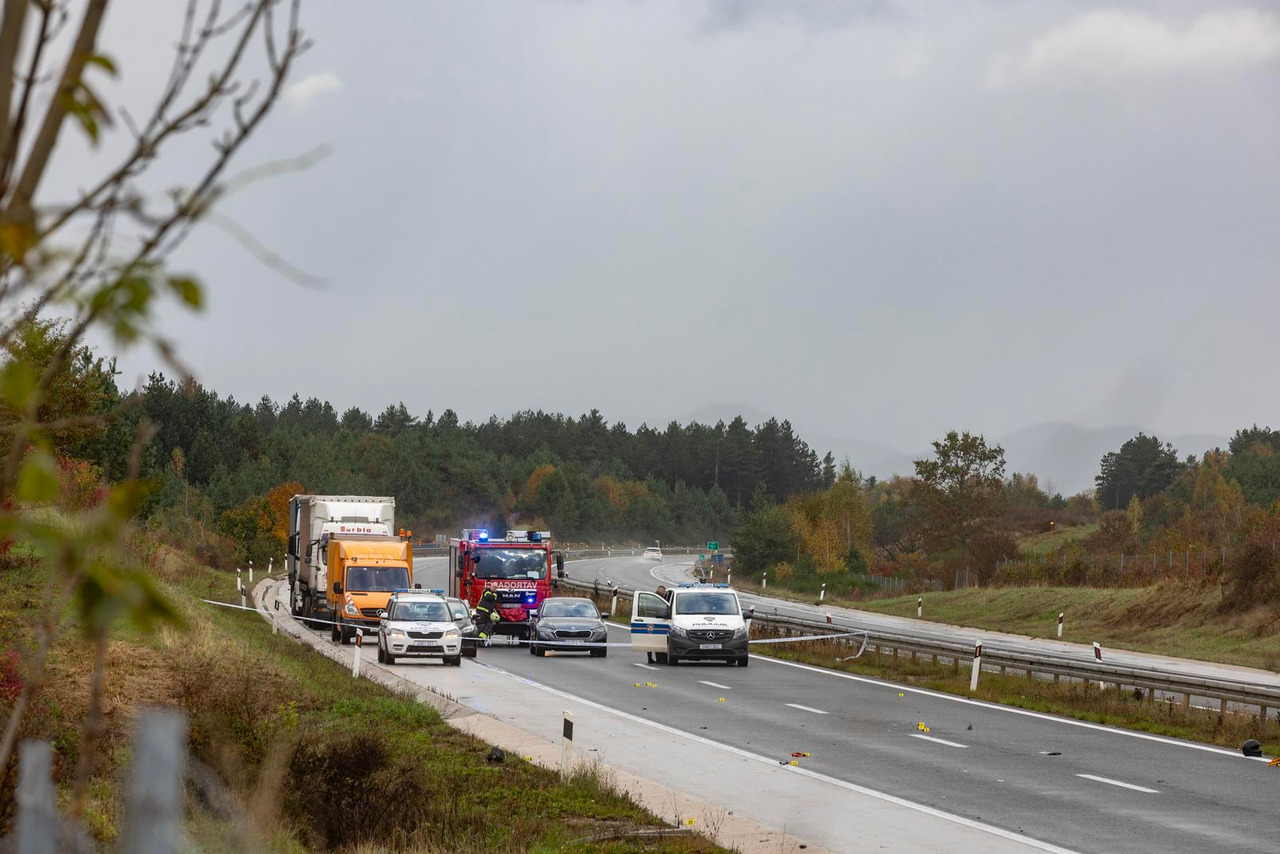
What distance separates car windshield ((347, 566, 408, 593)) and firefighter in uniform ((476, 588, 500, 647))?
261cm

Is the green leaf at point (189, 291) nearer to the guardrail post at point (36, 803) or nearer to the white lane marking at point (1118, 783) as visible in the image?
the guardrail post at point (36, 803)

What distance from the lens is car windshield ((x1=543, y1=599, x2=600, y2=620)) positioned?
35.7 m

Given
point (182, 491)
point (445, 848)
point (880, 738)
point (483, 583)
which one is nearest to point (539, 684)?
point (880, 738)

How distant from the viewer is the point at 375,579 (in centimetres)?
3750

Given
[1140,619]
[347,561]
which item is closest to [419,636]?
[347,561]

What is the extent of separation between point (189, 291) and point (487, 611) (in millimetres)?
37897

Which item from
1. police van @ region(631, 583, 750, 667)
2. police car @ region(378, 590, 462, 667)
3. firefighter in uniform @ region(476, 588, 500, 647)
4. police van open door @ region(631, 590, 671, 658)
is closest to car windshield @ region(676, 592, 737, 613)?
police van @ region(631, 583, 750, 667)

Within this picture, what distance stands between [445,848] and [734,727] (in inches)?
438

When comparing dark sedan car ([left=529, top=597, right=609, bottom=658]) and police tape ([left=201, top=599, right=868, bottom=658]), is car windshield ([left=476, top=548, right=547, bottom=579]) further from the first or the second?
dark sedan car ([left=529, top=597, right=609, bottom=658])

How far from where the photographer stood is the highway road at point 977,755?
13844 millimetres

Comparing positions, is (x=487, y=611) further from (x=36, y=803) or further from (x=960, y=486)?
(x=960, y=486)

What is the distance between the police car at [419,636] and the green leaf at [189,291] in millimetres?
28977

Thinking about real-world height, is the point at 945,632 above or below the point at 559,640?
below

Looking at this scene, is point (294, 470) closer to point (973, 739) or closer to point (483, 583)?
point (483, 583)
